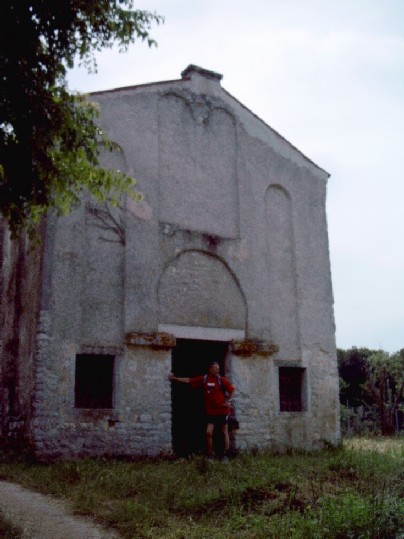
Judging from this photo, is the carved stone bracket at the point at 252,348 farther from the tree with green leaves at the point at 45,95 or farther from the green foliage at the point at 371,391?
the green foliage at the point at 371,391

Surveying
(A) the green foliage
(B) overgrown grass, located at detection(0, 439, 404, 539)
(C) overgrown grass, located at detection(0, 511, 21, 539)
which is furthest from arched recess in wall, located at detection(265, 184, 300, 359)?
(C) overgrown grass, located at detection(0, 511, 21, 539)

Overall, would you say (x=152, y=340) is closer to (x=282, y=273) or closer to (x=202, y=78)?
(x=282, y=273)

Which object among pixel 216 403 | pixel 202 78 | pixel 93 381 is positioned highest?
pixel 202 78

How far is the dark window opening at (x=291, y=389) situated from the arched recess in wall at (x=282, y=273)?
0.41 meters

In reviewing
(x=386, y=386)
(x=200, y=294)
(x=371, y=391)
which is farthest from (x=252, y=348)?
(x=386, y=386)

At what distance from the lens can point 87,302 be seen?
1093 cm

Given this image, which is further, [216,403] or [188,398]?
[188,398]

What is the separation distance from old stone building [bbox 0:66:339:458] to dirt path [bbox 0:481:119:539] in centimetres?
290

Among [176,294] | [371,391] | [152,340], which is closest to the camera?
[152,340]

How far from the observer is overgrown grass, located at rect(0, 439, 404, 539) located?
219 inches

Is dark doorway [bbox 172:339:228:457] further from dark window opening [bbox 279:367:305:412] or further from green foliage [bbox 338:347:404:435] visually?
green foliage [bbox 338:347:404:435]

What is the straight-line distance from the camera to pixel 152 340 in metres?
11.3

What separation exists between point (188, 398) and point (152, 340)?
11.4 feet

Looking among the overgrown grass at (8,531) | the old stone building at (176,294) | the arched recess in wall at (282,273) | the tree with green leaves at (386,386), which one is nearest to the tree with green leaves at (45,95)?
the overgrown grass at (8,531)
